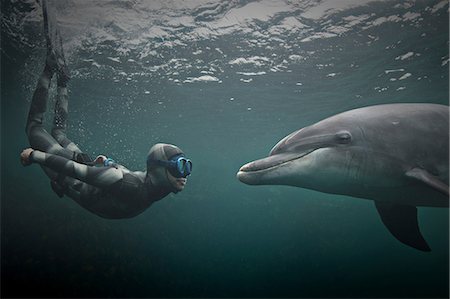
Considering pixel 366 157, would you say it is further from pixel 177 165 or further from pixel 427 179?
pixel 177 165

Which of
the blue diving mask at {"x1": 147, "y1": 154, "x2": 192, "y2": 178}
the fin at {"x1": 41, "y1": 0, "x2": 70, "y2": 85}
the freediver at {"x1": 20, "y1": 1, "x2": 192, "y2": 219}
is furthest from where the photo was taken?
the fin at {"x1": 41, "y1": 0, "x2": 70, "y2": 85}

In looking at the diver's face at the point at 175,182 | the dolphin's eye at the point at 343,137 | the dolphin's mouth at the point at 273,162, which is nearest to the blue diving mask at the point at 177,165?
the diver's face at the point at 175,182

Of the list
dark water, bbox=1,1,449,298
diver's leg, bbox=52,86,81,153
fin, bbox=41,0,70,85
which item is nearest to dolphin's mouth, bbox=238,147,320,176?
diver's leg, bbox=52,86,81,153

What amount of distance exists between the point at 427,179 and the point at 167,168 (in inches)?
169

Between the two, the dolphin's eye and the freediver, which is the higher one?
the dolphin's eye

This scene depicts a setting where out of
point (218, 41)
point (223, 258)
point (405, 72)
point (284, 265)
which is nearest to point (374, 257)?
point (284, 265)

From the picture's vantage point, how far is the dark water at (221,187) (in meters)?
13.0

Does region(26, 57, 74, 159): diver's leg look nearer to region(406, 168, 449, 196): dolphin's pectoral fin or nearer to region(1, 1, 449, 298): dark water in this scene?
region(1, 1, 449, 298): dark water

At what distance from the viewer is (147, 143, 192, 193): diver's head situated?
573cm

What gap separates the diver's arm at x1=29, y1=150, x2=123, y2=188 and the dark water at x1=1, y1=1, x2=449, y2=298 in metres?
6.93

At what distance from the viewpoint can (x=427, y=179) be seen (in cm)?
358

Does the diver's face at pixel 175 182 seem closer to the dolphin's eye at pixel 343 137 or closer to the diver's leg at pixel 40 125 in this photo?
the diver's leg at pixel 40 125

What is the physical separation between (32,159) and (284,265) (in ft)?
59.7

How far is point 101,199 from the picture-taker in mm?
6309
